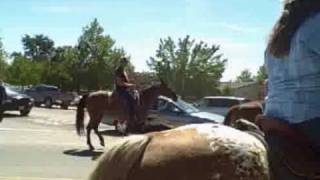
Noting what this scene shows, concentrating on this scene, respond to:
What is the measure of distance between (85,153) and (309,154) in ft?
47.8

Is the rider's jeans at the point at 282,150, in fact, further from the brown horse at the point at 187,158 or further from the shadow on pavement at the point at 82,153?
the shadow on pavement at the point at 82,153

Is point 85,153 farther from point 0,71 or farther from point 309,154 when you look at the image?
point 0,71

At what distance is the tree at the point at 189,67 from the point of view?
2685 inches

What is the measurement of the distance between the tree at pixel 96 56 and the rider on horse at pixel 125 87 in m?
49.8

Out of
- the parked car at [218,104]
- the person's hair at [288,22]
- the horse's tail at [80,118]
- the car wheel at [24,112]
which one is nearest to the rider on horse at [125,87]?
the horse's tail at [80,118]

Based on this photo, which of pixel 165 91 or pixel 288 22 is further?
pixel 165 91

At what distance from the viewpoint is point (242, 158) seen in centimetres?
351

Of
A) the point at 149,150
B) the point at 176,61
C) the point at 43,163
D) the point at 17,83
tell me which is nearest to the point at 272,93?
the point at 149,150

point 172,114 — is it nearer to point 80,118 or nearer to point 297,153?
point 80,118

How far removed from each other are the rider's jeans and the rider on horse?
51.5ft

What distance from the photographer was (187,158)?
3477 mm

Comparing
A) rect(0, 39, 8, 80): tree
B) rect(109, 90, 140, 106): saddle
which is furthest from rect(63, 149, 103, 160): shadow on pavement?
rect(0, 39, 8, 80): tree

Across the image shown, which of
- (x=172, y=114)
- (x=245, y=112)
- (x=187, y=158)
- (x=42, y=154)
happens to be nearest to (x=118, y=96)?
(x=42, y=154)

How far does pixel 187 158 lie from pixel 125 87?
647 inches
